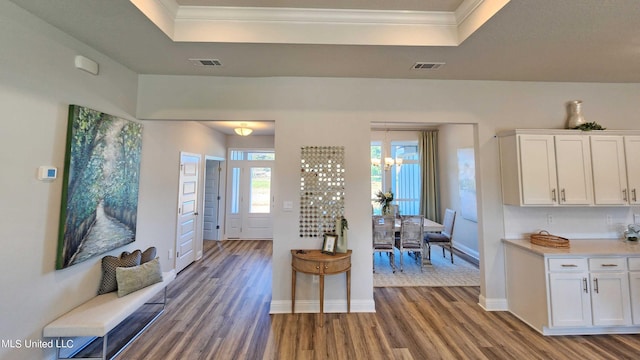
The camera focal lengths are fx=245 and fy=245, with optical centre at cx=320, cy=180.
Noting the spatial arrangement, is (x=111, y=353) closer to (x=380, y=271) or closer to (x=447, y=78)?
(x=380, y=271)

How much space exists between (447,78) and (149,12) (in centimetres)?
321

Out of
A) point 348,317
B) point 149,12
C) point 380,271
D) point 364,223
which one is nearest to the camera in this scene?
point 149,12

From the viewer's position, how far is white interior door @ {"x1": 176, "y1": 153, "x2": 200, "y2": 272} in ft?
13.7

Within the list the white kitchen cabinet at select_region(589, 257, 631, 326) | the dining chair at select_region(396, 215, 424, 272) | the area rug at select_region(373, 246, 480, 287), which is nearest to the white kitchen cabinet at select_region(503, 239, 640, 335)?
the white kitchen cabinet at select_region(589, 257, 631, 326)

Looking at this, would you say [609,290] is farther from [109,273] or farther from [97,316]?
[109,273]

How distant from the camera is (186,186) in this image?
4387 mm

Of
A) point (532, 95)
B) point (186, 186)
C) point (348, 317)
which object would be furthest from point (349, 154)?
point (186, 186)

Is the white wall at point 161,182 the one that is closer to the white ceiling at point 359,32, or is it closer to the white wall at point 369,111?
the white wall at point 369,111

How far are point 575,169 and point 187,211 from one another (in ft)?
18.7

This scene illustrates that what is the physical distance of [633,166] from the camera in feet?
9.39

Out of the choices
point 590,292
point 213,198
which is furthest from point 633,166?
point 213,198

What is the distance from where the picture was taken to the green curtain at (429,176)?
6.36 m

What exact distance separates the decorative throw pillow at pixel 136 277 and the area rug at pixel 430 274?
115 inches

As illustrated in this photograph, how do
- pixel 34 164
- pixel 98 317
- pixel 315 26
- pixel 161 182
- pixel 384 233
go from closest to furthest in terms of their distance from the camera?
pixel 34 164
pixel 98 317
pixel 315 26
pixel 161 182
pixel 384 233
